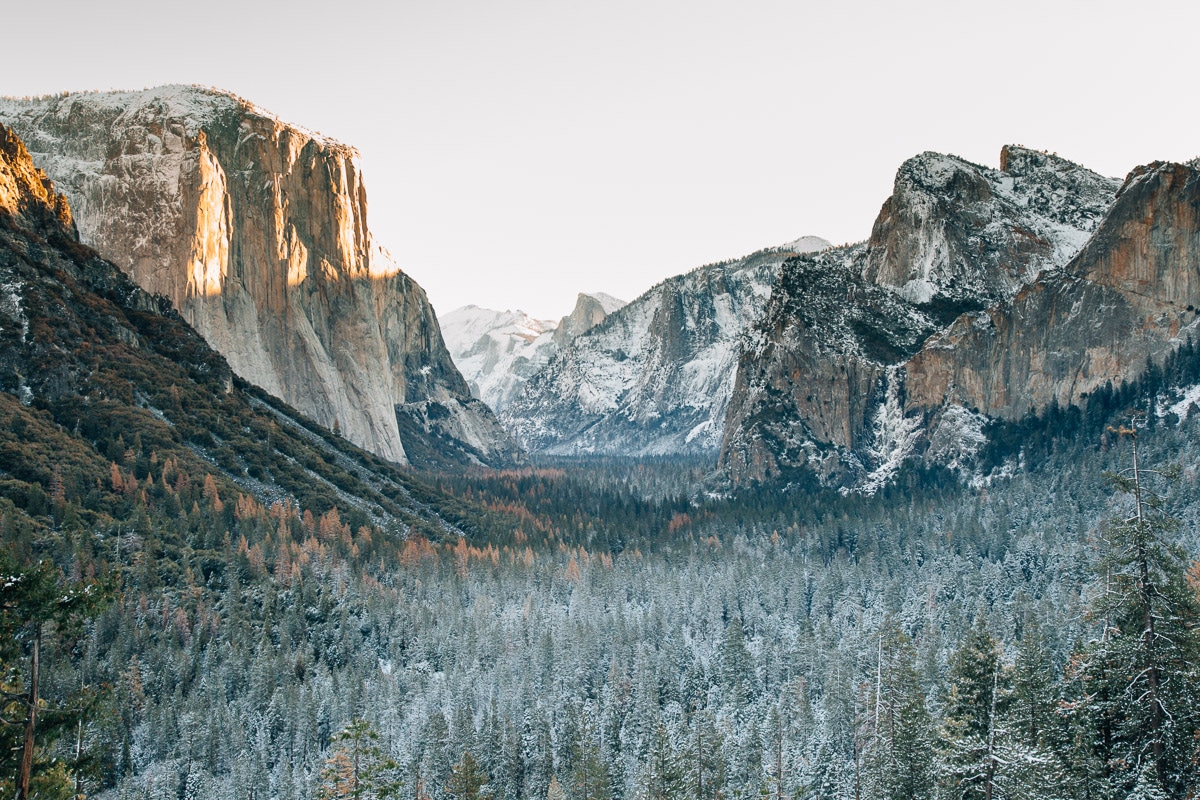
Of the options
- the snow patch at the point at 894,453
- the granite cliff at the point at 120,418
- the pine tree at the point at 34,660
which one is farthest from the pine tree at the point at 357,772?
the snow patch at the point at 894,453

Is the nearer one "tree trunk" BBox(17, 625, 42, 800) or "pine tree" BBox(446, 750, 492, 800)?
"tree trunk" BBox(17, 625, 42, 800)

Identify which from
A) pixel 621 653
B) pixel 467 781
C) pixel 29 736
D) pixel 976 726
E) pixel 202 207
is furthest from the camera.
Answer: pixel 202 207

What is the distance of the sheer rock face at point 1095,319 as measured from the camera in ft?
545

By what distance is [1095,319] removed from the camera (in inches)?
6821

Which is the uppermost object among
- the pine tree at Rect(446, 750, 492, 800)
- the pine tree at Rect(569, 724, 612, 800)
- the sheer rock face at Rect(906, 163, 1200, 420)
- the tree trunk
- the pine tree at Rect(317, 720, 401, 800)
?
the sheer rock face at Rect(906, 163, 1200, 420)

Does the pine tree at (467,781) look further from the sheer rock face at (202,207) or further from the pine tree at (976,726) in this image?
the sheer rock face at (202,207)

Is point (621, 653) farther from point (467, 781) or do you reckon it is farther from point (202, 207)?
point (202, 207)

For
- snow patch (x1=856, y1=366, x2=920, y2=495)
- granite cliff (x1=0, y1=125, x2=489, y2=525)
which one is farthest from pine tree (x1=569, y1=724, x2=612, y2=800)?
snow patch (x1=856, y1=366, x2=920, y2=495)

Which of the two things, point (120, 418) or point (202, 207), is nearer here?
point (120, 418)

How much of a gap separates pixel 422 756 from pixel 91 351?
86.1m

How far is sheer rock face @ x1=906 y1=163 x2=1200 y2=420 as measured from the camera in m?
166

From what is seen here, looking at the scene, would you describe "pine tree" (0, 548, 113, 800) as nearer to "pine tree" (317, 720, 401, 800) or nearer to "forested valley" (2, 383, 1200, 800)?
"forested valley" (2, 383, 1200, 800)

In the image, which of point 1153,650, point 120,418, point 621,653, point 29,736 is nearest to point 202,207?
point 120,418

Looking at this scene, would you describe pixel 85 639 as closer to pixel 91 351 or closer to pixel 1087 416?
pixel 91 351
